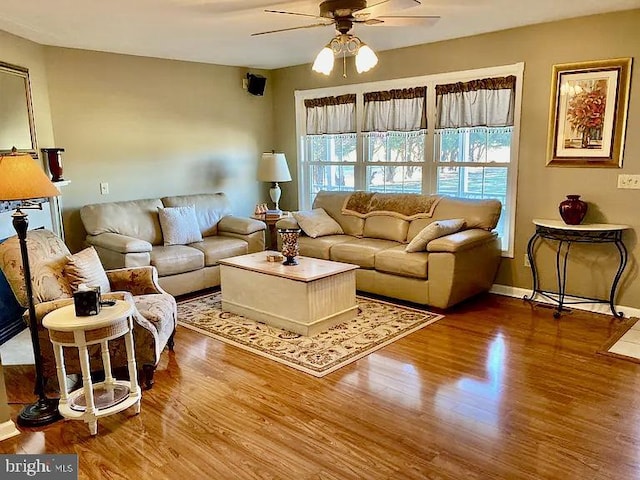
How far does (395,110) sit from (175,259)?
270 centimetres

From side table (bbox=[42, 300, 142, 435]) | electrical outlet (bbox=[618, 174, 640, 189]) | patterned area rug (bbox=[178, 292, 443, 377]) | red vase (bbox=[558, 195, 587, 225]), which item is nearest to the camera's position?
side table (bbox=[42, 300, 142, 435])

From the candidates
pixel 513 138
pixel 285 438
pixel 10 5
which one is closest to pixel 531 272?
pixel 513 138

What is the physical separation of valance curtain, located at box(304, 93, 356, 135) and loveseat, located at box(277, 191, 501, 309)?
864 mm

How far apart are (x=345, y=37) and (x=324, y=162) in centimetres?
288

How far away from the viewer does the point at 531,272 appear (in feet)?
14.9

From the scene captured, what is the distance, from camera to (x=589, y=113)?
4.05 m

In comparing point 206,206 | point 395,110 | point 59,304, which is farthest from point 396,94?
point 59,304

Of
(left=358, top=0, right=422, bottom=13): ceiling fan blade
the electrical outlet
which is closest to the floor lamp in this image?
(left=358, top=0, right=422, bottom=13): ceiling fan blade

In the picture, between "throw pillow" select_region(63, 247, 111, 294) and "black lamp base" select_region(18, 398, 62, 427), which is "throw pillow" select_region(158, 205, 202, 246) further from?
"black lamp base" select_region(18, 398, 62, 427)

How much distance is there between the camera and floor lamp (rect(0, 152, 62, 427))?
2.33m

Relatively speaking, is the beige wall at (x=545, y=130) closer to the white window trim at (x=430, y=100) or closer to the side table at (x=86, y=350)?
the white window trim at (x=430, y=100)

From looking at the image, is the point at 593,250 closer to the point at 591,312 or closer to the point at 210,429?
the point at 591,312

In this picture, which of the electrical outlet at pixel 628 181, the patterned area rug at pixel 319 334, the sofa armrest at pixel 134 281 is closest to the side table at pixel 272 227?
the patterned area rug at pixel 319 334

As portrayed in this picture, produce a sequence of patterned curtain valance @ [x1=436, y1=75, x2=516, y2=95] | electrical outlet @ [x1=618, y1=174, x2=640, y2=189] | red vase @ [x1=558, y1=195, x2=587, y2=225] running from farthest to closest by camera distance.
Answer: patterned curtain valance @ [x1=436, y1=75, x2=516, y2=95]
red vase @ [x1=558, y1=195, x2=587, y2=225]
electrical outlet @ [x1=618, y1=174, x2=640, y2=189]
